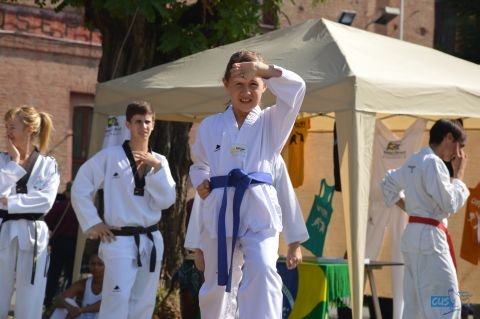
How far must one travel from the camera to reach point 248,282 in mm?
7086

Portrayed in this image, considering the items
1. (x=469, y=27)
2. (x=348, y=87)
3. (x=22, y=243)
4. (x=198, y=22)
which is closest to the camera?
(x=22, y=243)

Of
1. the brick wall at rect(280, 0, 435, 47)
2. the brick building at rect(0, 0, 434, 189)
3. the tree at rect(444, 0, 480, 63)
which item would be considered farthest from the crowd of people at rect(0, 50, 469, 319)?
the brick wall at rect(280, 0, 435, 47)

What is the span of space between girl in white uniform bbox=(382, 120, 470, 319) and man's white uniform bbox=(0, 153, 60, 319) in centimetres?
297

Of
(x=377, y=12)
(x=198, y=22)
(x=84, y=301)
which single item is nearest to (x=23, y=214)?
(x=84, y=301)

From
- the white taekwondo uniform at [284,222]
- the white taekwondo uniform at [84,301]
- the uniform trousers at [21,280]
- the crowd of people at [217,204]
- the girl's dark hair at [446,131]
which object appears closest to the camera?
the crowd of people at [217,204]

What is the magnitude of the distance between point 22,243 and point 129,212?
0.97 m

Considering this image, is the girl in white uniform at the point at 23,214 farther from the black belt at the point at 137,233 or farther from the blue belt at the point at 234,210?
the blue belt at the point at 234,210

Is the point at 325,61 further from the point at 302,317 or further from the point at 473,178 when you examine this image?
the point at 473,178

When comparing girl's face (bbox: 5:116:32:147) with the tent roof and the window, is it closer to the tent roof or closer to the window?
the tent roof

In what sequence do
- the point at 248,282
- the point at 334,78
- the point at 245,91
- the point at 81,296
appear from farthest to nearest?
the point at 81,296
the point at 334,78
the point at 245,91
the point at 248,282

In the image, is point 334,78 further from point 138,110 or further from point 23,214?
point 23,214

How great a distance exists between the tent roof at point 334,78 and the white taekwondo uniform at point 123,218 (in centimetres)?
195

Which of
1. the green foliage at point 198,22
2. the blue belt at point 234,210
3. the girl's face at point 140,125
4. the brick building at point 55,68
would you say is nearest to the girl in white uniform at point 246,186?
the blue belt at point 234,210

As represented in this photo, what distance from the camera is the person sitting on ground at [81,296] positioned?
11500mm
